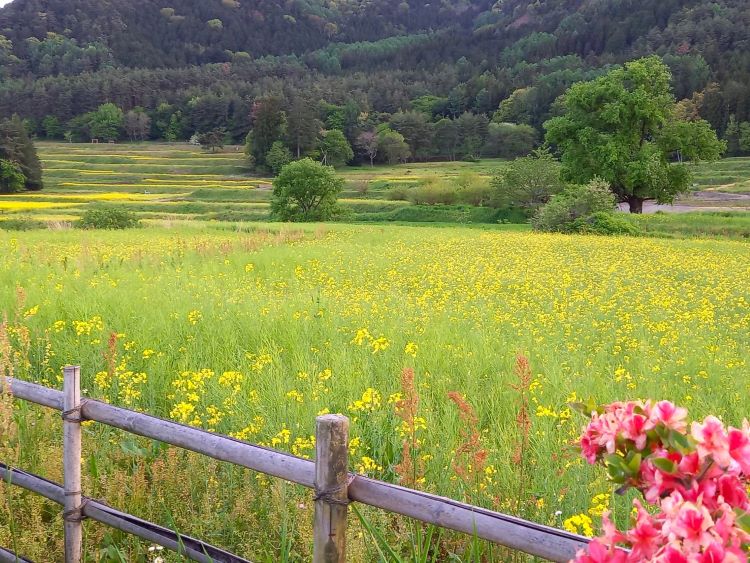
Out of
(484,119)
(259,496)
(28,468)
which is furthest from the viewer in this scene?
(484,119)

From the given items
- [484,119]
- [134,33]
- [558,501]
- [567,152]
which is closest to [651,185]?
[567,152]

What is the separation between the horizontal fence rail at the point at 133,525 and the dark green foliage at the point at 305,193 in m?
42.3

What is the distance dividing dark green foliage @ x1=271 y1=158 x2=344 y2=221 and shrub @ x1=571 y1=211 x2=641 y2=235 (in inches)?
802

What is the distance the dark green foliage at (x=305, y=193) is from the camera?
149 feet

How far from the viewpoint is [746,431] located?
3.54 feet

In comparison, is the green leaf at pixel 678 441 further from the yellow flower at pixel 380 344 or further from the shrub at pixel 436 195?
the shrub at pixel 436 195

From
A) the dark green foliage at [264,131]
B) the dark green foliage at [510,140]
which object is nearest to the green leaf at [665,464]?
the dark green foliage at [264,131]

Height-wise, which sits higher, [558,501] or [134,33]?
[134,33]

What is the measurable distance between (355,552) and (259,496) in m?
0.97

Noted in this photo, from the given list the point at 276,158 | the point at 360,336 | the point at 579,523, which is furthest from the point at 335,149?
the point at 579,523

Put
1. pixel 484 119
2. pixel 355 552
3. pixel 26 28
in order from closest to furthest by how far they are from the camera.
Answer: pixel 355 552 → pixel 484 119 → pixel 26 28

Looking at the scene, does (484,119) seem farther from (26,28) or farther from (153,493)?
(26,28)

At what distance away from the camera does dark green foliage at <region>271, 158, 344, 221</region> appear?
149 ft

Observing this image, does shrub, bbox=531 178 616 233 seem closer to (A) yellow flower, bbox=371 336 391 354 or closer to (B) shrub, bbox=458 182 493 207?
(B) shrub, bbox=458 182 493 207
